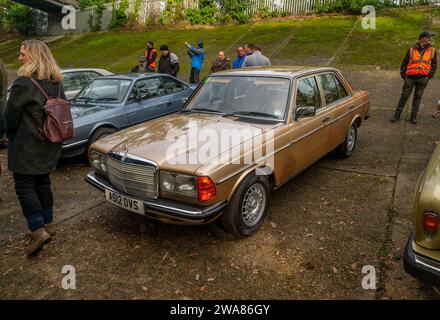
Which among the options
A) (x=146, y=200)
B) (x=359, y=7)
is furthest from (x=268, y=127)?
(x=359, y=7)

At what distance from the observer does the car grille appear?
3.38 meters

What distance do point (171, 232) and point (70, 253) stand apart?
1056 millimetres

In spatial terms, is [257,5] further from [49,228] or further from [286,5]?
[49,228]

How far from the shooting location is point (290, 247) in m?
3.64

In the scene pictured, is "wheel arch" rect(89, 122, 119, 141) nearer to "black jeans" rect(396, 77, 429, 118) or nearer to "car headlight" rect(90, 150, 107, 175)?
"car headlight" rect(90, 150, 107, 175)

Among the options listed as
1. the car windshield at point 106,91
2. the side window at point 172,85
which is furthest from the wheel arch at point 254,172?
the side window at point 172,85

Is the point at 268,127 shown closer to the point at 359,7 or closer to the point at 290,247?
the point at 290,247

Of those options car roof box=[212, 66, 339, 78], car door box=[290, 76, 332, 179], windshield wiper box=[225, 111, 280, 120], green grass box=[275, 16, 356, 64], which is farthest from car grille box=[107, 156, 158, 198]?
green grass box=[275, 16, 356, 64]

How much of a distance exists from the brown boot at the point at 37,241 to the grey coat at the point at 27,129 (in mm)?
604

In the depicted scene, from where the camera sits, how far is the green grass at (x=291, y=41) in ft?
43.7

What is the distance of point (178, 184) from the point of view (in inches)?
129

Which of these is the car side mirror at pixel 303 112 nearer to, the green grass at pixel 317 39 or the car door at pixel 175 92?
the car door at pixel 175 92

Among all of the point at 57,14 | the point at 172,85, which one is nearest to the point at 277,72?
the point at 172,85

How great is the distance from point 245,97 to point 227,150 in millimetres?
1214
